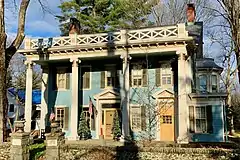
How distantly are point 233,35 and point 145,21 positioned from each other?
2617 centimetres

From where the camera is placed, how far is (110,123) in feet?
75.1

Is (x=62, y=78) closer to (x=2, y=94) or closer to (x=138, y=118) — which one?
(x=138, y=118)

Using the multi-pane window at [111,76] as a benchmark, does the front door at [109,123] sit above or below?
below

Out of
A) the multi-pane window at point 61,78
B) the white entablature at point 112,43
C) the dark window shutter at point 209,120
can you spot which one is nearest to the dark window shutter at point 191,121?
the dark window shutter at point 209,120

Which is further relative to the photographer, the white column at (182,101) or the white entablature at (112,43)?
the white entablature at (112,43)

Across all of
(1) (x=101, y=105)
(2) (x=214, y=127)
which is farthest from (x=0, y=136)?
(2) (x=214, y=127)

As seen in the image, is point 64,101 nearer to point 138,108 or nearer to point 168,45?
point 138,108

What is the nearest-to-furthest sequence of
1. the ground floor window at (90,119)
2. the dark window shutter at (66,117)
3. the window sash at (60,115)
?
the ground floor window at (90,119), the dark window shutter at (66,117), the window sash at (60,115)

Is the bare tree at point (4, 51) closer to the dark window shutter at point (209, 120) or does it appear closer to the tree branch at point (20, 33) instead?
the tree branch at point (20, 33)

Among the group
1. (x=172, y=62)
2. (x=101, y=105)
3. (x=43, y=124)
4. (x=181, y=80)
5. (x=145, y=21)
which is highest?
(x=145, y=21)

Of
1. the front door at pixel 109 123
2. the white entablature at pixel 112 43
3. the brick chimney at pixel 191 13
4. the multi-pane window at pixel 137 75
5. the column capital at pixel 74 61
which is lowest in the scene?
the front door at pixel 109 123

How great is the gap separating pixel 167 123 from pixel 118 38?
22.5ft

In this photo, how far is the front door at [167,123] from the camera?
21219 millimetres

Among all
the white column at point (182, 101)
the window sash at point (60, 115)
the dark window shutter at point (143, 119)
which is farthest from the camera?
the window sash at point (60, 115)
